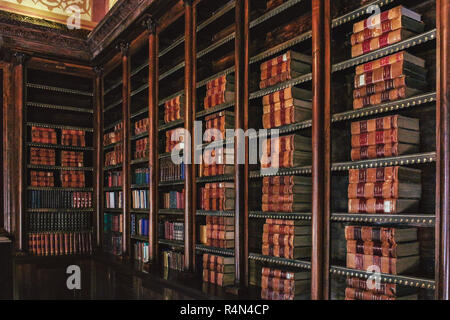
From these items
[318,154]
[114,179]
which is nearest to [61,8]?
[114,179]

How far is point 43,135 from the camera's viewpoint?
20.9 ft

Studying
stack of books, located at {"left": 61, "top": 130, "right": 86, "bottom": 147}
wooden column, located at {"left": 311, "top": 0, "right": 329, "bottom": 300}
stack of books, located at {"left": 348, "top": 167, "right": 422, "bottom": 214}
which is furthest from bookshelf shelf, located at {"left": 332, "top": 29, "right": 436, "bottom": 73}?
stack of books, located at {"left": 61, "top": 130, "right": 86, "bottom": 147}

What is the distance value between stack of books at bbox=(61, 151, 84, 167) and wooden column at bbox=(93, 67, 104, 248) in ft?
0.74

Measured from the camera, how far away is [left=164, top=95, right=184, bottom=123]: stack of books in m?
4.60

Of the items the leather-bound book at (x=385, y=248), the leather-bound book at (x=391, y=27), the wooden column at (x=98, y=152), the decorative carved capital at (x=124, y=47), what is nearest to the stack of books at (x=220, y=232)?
the leather-bound book at (x=385, y=248)

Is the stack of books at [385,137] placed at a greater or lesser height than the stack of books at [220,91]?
lesser

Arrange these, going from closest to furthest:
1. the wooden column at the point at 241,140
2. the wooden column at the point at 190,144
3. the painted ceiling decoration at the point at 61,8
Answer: the wooden column at the point at 241,140 < the wooden column at the point at 190,144 < the painted ceiling decoration at the point at 61,8

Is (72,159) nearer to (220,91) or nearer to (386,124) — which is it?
(220,91)

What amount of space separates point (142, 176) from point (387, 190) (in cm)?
→ 346

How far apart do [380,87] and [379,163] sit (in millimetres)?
473

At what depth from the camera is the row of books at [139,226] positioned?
5.21 meters

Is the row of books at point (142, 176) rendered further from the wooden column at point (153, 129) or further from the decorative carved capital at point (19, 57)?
the decorative carved capital at point (19, 57)

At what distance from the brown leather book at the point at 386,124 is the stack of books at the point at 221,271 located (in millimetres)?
1720
